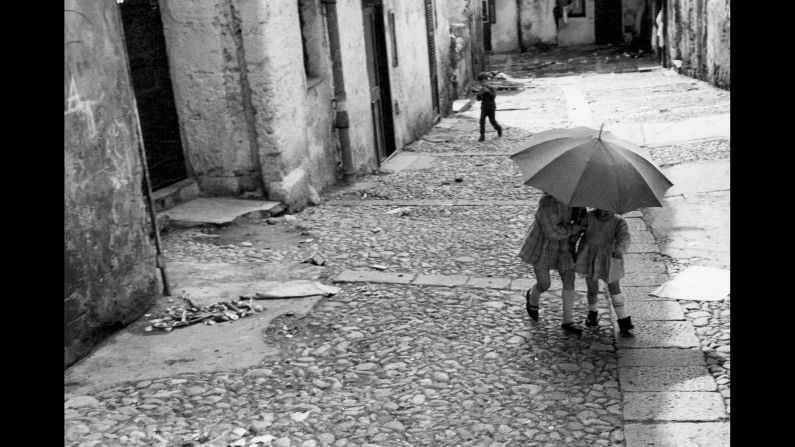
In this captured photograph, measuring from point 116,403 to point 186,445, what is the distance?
649 mm

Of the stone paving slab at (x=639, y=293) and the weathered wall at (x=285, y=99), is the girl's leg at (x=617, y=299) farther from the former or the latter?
the weathered wall at (x=285, y=99)

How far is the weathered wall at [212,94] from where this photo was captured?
845 centimetres

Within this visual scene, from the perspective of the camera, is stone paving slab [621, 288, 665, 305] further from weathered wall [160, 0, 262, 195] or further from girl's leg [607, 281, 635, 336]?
weathered wall [160, 0, 262, 195]

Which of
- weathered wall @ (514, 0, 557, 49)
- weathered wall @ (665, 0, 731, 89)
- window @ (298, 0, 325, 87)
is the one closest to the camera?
window @ (298, 0, 325, 87)

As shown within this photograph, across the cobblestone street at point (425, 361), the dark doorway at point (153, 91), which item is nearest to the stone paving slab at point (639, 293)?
the cobblestone street at point (425, 361)

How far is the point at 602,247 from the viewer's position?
17.1 feet

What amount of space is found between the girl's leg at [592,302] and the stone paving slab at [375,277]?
1600 mm

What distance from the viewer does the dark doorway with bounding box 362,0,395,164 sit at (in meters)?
12.3

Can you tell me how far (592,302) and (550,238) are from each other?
0.61 meters

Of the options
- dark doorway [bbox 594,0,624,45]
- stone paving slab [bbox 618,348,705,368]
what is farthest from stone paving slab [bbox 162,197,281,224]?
dark doorway [bbox 594,0,624,45]

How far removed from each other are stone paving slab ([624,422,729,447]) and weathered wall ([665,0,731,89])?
39.0 ft

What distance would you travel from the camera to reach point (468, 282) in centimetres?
669

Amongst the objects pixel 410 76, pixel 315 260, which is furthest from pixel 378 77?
pixel 315 260
